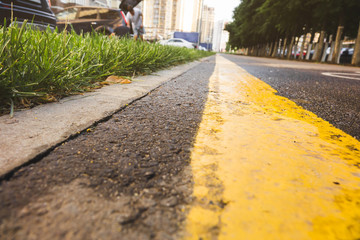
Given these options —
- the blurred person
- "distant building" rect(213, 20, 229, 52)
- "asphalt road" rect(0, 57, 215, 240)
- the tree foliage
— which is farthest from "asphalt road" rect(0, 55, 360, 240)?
"distant building" rect(213, 20, 229, 52)

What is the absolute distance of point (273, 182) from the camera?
2.64 feet

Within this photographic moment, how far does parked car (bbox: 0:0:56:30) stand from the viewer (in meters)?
3.91

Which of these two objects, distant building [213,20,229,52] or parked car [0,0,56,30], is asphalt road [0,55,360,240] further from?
distant building [213,20,229,52]

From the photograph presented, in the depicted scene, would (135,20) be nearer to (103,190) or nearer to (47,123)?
(47,123)

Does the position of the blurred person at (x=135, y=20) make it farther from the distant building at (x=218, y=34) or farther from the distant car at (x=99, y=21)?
the distant building at (x=218, y=34)

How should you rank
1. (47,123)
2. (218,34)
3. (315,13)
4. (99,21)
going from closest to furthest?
(47,123), (99,21), (315,13), (218,34)

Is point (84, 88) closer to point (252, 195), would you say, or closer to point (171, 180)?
point (171, 180)

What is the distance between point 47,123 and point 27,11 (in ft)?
13.8

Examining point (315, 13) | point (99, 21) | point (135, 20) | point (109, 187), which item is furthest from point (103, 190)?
point (315, 13)

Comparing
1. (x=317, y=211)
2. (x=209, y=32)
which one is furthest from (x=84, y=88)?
(x=209, y=32)

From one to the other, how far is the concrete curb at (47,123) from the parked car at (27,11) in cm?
297

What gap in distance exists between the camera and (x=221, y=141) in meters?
1.17

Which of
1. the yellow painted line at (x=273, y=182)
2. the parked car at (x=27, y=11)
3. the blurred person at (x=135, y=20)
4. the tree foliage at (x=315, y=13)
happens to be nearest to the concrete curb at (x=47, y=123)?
the yellow painted line at (x=273, y=182)

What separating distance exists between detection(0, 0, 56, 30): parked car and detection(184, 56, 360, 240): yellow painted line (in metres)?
3.97
